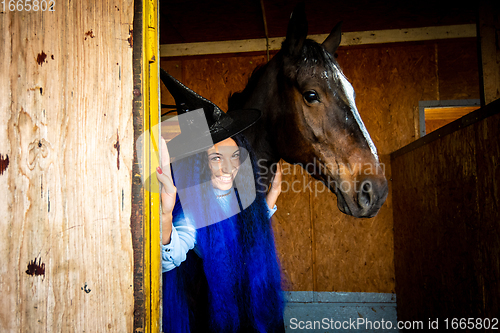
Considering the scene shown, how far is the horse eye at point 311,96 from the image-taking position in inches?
51.4

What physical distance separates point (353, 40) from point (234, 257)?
294cm

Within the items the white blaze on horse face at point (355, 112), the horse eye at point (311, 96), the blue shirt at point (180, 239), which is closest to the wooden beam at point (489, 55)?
the white blaze on horse face at point (355, 112)

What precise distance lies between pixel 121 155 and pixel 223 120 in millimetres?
747

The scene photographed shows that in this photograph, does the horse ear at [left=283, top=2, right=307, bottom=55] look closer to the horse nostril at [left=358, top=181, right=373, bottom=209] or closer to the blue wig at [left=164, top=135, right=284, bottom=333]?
the blue wig at [left=164, top=135, right=284, bottom=333]

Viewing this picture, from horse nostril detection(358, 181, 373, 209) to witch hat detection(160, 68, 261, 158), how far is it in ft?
1.94

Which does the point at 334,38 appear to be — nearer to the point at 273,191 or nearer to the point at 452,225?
the point at 273,191

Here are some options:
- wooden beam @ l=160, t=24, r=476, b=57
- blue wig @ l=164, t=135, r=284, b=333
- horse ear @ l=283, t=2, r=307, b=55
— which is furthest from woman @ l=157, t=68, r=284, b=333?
wooden beam @ l=160, t=24, r=476, b=57

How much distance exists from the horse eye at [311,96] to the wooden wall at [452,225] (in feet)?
2.65

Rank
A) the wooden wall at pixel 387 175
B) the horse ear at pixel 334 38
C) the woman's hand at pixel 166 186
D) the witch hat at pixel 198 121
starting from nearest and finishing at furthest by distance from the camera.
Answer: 1. the woman's hand at pixel 166 186
2. the witch hat at pixel 198 121
3. the horse ear at pixel 334 38
4. the wooden wall at pixel 387 175

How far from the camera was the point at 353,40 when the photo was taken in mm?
3139

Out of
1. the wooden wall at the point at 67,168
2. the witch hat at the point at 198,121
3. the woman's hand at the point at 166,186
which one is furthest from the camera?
the witch hat at the point at 198,121

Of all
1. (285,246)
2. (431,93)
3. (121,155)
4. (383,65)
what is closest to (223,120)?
(121,155)

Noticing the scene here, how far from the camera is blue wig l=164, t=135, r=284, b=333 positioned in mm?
1229

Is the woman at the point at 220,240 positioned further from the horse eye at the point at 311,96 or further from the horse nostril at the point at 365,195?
the horse nostril at the point at 365,195
